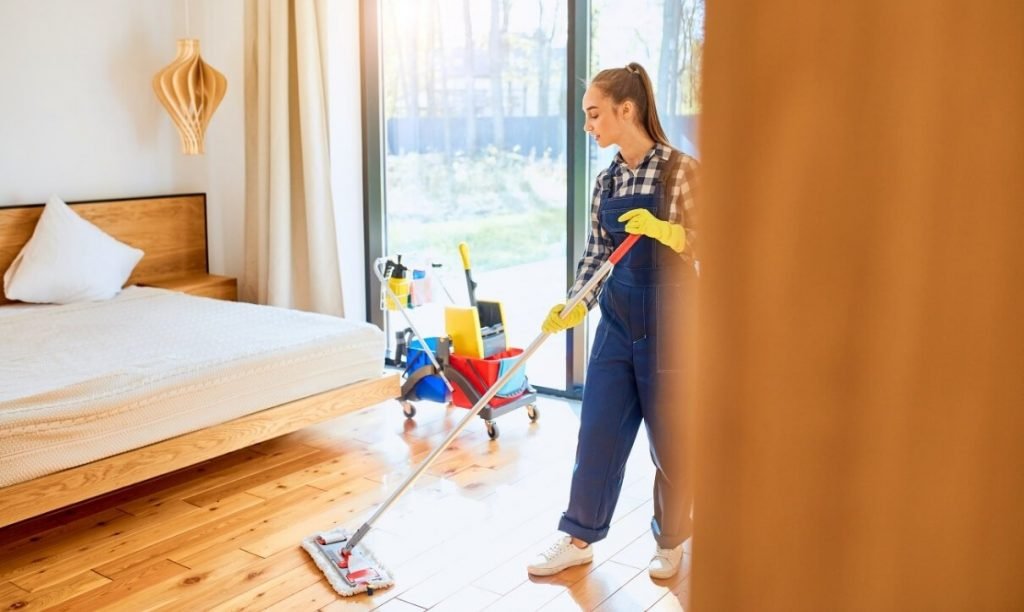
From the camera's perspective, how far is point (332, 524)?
126 inches

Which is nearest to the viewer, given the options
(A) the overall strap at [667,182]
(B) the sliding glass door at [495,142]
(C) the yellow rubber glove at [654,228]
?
(C) the yellow rubber glove at [654,228]

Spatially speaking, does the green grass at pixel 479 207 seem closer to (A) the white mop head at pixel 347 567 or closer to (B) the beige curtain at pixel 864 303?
(A) the white mop head at pixel 347 567

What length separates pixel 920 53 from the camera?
0.24 metres

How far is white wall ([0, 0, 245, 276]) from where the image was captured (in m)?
4.70

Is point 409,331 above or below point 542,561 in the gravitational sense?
above

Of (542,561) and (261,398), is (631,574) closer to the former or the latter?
(542,561)

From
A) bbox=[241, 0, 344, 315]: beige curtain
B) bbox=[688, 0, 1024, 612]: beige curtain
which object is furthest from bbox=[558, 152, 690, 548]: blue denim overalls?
bbox=[241, 0, 344, 315]: beige curtain

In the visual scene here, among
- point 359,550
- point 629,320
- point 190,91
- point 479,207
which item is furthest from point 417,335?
point 190,91

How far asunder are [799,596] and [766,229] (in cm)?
10

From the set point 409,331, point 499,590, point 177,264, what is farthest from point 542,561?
point 177,264

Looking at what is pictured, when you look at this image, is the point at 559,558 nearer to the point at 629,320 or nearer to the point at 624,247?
the point at 629,320

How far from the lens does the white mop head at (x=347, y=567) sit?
273cm

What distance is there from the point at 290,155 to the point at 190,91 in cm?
58

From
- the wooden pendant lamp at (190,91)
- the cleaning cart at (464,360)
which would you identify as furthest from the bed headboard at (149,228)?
the cleaning cart at (464,360)
